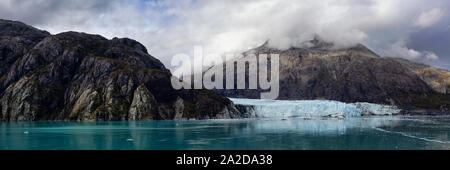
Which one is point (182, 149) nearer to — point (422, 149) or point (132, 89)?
point (422, 149)
